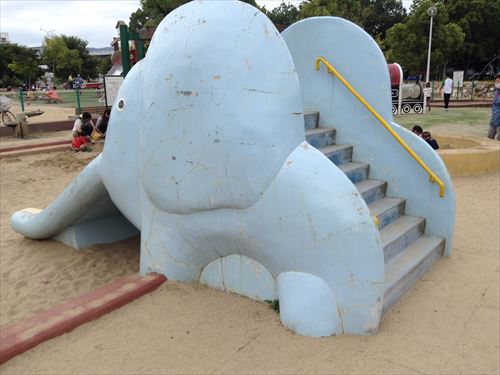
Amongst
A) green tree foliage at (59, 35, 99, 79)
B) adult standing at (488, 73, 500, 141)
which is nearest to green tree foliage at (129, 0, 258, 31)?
green tree foliage at (59, 35, 99, 79)

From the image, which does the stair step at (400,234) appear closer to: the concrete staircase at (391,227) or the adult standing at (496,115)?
the concrete staircase at (391,227)

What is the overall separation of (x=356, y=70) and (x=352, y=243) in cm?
236

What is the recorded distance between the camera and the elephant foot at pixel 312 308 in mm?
2865

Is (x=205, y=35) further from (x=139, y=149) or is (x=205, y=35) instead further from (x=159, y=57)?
(x=139, y=149)

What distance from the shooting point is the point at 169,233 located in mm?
3494

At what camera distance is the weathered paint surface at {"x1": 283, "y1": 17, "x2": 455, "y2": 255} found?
432 centimetres

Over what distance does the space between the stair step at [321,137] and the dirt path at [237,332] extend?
1.56m

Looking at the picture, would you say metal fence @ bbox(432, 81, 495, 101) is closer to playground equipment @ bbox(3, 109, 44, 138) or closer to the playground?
playground equipment @ bbox(3, 109, 44, 138)

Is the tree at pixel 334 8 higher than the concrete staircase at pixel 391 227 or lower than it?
higher

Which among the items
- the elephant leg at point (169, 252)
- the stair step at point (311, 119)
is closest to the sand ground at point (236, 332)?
the elephant leg at point (169, 252)

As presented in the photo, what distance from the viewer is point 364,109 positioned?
4594mm

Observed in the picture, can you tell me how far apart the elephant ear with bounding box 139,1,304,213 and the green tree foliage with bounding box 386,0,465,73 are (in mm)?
38691

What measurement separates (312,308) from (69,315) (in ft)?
5.17

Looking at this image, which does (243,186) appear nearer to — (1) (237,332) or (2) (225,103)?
(2) (225,103)
